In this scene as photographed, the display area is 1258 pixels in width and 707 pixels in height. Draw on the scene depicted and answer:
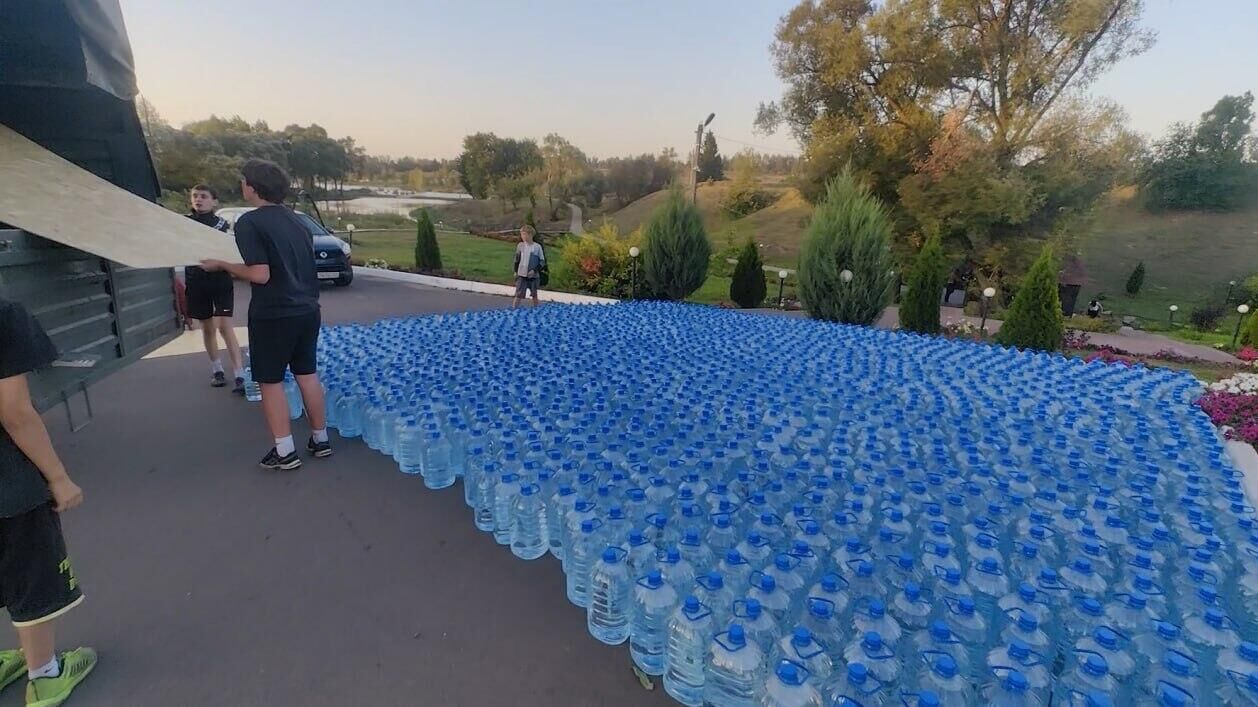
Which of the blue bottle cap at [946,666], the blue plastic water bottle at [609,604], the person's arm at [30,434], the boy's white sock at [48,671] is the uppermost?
the person's arm at [30,434]

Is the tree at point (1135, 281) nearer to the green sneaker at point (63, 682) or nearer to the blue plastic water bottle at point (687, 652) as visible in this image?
the blue plastic water bottle at point (687, 652)

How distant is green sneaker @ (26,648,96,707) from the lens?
1910 mm

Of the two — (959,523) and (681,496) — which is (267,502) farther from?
(959,523)

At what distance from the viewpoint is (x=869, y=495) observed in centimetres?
255

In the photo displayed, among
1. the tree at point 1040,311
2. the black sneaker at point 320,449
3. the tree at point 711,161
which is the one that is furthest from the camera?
the tree at point 711,161

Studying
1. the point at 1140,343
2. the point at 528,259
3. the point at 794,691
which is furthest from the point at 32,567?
the point at 1140,343

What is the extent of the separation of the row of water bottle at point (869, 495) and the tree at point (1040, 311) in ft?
11.4

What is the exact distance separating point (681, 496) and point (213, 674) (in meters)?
1.84

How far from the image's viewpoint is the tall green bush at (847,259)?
372 inches

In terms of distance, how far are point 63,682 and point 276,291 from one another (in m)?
2.06

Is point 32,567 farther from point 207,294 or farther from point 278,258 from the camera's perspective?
point 207,294

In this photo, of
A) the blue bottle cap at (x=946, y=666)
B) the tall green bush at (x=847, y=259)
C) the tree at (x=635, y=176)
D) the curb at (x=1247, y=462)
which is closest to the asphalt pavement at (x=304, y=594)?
the blue bottle cap at (x=946, y=666)

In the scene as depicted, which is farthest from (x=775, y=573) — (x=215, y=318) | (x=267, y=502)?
(x=215, y=318)

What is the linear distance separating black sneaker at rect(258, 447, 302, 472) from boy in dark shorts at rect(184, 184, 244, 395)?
184 cm
